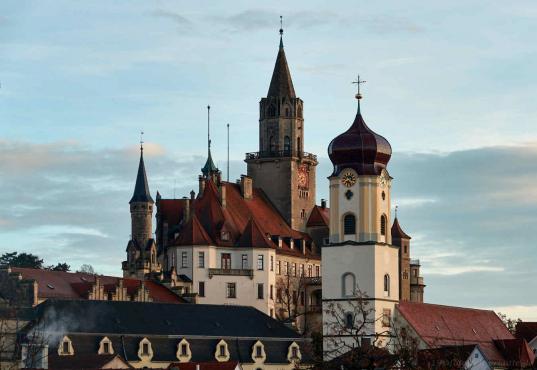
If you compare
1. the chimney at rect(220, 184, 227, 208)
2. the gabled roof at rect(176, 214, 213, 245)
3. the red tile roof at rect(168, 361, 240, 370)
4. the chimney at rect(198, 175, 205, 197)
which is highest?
the chimney at rect(198, 175, 205, 197)

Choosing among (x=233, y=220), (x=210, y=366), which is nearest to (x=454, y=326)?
(x=210, y=366)

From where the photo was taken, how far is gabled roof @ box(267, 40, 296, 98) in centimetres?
19462

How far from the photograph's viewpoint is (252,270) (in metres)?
178

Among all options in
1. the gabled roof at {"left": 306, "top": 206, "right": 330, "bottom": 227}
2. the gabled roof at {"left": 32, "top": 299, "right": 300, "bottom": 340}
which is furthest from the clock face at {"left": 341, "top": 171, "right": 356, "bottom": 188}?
the gabled roof at {"left": 306, "top": 206, "right": 330, "bottom": 227}

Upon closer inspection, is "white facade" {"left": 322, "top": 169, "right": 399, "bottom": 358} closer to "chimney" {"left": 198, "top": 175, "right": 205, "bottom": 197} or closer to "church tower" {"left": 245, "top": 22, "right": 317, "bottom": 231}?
"chimney" {"left": 198, "top": 175, "right": 205, "bottom": 197}

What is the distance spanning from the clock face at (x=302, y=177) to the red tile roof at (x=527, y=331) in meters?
32.0

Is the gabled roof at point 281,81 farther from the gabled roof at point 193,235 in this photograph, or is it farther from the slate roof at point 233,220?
the gabled roof at point 193,235

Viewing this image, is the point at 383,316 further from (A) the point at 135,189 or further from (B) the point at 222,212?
(A) the point at 135,189

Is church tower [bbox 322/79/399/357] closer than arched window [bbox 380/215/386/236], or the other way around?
church tower [bbox 322/79/399/357]

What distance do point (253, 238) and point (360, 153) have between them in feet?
103

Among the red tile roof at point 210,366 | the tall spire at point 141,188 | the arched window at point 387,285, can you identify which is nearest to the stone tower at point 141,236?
the tall spire at point 141,188

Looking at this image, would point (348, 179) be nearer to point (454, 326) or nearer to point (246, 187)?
point (454, 326)

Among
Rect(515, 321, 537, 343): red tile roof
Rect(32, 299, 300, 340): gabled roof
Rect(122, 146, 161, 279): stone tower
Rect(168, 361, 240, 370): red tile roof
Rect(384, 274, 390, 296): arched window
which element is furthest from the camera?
Rect(122, 146, 161, 279): stone tower

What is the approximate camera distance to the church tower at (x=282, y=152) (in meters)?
194
